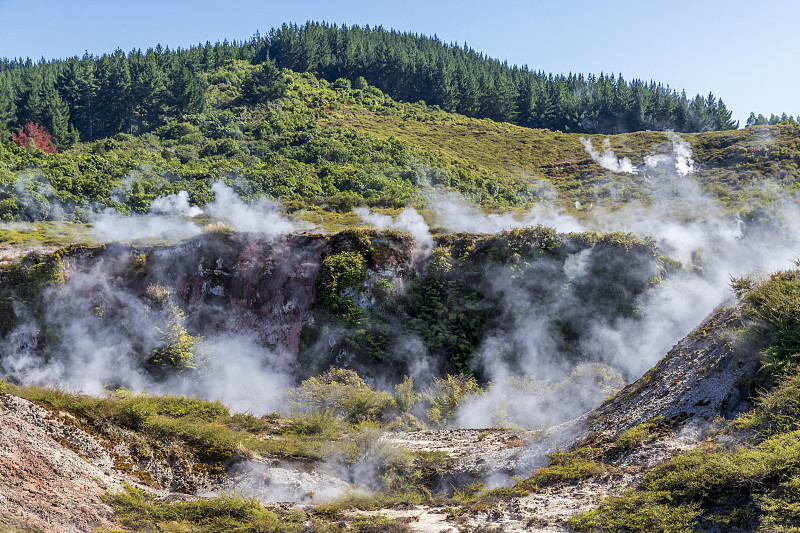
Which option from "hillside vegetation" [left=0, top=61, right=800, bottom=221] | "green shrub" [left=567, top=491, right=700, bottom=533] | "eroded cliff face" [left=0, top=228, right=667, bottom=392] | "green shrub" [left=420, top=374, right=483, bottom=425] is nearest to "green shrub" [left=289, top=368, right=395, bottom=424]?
"green shrub" [left=420, top=374, right=483, bottom=425]

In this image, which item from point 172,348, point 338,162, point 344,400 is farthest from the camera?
point 338,162

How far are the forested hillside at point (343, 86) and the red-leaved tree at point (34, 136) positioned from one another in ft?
4.70

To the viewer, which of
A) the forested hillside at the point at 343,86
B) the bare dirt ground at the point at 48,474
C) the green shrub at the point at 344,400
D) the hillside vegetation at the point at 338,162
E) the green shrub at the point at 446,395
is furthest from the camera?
the forested hillside at the point at 343,86

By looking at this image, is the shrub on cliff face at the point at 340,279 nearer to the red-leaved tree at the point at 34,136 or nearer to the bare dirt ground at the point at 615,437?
the bare dirt ground at the point at 615,437

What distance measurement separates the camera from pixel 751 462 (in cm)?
748

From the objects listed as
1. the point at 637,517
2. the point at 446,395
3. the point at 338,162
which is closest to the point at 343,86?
the point at 338,162

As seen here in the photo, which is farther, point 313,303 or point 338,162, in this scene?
point 338,162

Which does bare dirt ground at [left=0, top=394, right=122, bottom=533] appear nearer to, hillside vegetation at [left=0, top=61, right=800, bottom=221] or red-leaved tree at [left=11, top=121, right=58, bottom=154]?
hillside vegetation at [left=0, top=61, right=800, bottom=221]

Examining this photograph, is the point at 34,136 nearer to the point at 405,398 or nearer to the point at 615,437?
the point at 405,398

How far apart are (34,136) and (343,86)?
36435mm

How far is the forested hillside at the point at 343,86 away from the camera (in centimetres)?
6156

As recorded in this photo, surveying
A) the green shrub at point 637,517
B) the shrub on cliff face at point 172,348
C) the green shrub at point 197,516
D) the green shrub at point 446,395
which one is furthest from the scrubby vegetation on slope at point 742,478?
the shrub on cliff face at point 172,348

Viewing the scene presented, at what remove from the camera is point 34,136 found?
2164 inches

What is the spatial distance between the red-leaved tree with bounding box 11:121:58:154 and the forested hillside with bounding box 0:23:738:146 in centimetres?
143
